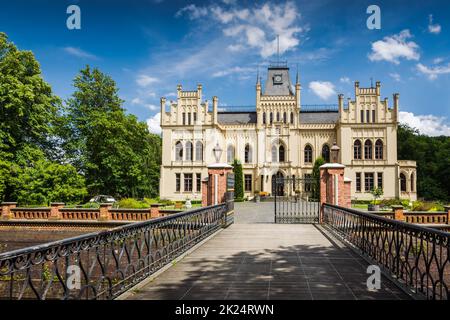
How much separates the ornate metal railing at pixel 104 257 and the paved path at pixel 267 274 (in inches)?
11.4

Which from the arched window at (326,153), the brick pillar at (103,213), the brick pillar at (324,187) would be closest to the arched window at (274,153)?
the arched window at (326,153)

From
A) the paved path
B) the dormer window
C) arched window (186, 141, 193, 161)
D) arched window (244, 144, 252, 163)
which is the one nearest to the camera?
the paved path

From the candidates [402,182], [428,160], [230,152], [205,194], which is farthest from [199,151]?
[428,160]

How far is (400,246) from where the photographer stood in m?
4.95

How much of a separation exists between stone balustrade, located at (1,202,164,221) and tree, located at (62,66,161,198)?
1148cm

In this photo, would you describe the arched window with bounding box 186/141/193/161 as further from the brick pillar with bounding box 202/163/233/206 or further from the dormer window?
the brick pillar with bounding box 202/163/233/206

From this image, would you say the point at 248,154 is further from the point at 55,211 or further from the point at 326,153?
the point at 55,211

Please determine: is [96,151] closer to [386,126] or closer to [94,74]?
[94,74]

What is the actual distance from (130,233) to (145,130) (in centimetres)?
2860

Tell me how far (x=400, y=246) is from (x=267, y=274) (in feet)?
6.59

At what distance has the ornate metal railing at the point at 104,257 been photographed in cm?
290

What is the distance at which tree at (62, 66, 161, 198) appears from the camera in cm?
2806

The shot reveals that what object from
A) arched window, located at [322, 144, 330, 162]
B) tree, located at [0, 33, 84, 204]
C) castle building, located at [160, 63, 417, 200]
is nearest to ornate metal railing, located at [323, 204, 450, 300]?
tree, located at [0, 33, 84, 204]
